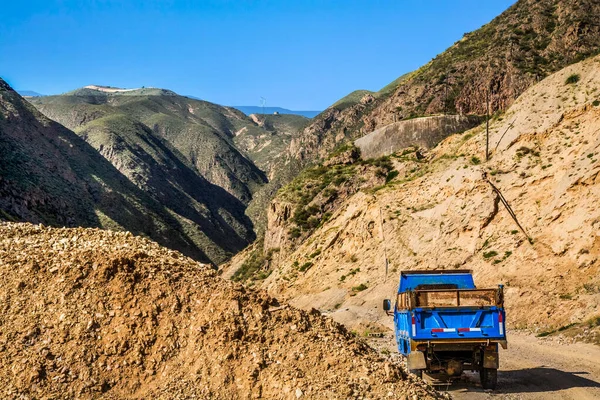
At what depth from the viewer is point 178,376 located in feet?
29.5

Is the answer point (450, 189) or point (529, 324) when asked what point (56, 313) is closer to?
point (529, 324)

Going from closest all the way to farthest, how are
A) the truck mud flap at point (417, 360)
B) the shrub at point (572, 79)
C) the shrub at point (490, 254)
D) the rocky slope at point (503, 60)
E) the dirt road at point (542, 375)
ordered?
the dirt road at point (542, 375)
the truck mud flap at point (417, 360)
the shrub at point (490, 254)
the shrub at point (572, 79)
the rocky slope at point (503, 60)

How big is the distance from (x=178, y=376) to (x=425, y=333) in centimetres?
518

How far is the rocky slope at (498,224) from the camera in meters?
23.9

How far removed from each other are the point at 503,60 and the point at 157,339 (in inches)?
2013

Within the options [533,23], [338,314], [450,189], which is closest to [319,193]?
[450,189]

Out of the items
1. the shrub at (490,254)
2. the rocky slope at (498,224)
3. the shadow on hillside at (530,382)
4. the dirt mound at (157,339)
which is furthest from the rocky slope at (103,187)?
the shadow on hillside at (530,382)

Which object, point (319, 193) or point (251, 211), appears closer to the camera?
point (319, 193)

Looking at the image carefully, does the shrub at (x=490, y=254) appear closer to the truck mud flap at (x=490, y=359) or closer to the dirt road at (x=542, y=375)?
the dirt road at (x=542, y=375)

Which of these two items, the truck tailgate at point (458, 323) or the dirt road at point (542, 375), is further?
the truck tailgate at point (458, 323)

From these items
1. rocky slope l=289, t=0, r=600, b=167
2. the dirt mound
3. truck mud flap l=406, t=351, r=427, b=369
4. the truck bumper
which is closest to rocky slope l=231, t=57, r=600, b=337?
the truck bumper

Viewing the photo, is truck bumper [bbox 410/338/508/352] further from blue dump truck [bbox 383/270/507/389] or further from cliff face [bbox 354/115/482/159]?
cliff face [bbox 354/115/482/159]

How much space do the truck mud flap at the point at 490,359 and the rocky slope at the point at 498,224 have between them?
7.98 meters

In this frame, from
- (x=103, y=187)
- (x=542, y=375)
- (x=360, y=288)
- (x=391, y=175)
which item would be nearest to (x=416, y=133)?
(x=391, y=175)
